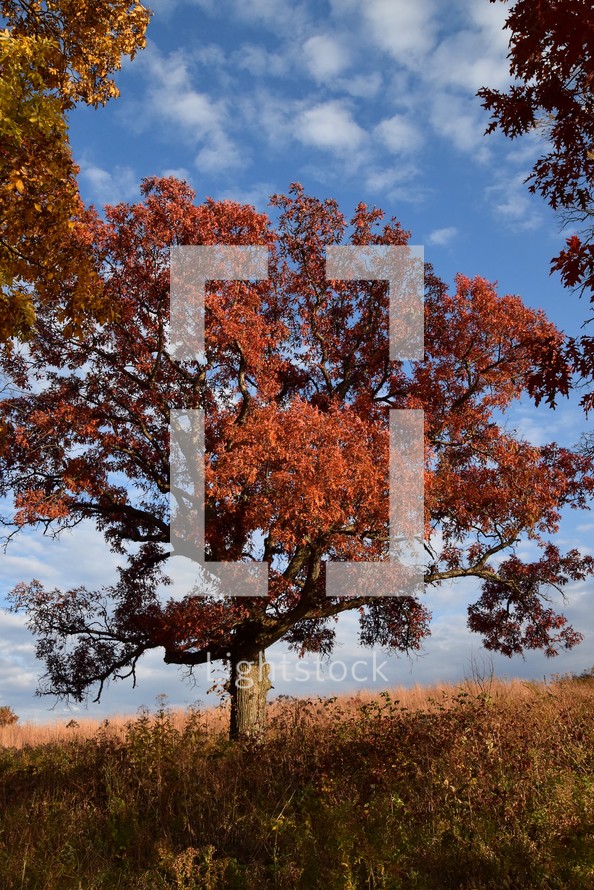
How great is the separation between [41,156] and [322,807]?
912 centimetres

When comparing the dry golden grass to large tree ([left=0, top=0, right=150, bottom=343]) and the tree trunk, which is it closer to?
the tree trunk

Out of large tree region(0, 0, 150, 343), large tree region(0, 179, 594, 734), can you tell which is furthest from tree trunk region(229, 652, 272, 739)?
large tree region(0, 0, 150, 343)

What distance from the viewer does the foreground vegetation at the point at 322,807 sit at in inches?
283

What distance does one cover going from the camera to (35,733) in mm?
20141

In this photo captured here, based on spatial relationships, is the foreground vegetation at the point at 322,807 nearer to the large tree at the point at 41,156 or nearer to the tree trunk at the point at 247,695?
the tree trunk at the point at 247,695

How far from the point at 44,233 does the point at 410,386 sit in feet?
29.1

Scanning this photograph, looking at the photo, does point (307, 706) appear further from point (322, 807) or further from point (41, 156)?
point (41, 156)

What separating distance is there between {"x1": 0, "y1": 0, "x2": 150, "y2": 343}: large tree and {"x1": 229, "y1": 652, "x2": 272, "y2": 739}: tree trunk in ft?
26.4

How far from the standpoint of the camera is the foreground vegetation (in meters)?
7.20

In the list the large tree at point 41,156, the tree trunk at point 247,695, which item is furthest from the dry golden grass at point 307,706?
the large tree at point 41,156

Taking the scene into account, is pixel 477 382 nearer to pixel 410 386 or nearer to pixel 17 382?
pixel 410 386

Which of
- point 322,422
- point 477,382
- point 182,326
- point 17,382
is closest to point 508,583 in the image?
point 477,382

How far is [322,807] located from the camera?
29.9 feet

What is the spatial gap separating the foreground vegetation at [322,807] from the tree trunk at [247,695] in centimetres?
172
